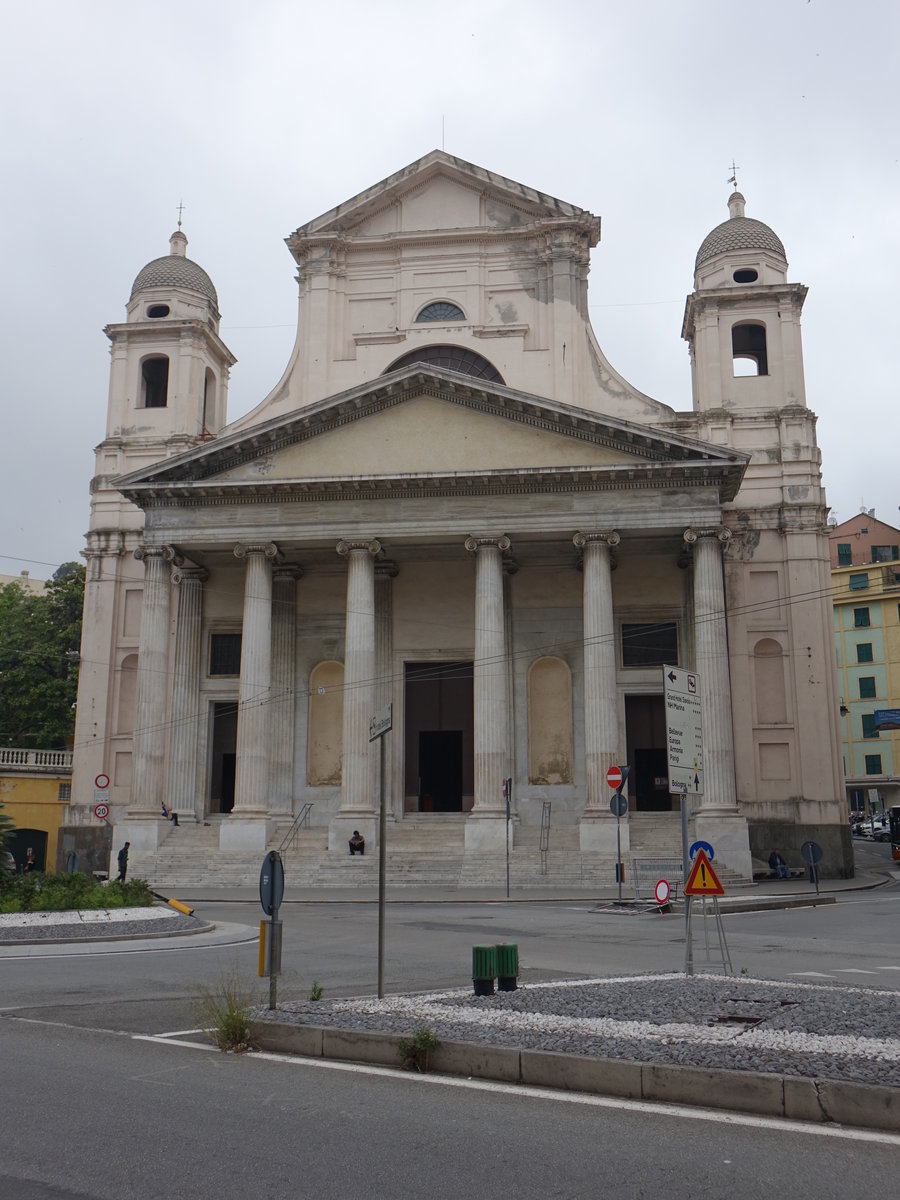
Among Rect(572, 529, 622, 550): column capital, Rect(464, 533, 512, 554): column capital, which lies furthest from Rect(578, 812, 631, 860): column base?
Rect(464, 533, 512, 554): column capital

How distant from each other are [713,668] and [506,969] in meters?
24.0

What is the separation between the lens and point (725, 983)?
36.4 feet

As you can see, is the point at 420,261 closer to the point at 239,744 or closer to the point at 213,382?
the point at 213,382

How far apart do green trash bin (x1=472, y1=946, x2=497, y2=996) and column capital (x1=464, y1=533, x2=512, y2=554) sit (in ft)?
80.1

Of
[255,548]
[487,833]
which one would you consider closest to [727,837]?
[487,833]

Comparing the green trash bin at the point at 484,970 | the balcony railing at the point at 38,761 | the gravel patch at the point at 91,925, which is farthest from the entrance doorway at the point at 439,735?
the green trash bin at the point at 484,970

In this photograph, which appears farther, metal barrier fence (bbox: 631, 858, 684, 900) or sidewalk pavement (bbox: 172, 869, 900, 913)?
metal barrier fence (bbox: 631, 858, 684, 900)

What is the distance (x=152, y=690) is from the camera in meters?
35.8

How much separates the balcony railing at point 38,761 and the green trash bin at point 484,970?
38.9 meters

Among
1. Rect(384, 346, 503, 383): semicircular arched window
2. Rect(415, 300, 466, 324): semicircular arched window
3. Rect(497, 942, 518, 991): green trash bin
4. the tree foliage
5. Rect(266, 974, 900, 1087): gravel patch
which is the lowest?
Rect(266, 974, 900, 1087): gravel patch

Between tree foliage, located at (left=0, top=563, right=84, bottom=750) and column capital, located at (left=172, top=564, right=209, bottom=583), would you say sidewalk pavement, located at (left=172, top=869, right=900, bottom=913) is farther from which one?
tree foliage, located at (left=0, top=563, right=84, bottom=750)

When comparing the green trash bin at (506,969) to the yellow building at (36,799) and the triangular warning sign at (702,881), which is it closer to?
the triangular warning sign at (702,881)

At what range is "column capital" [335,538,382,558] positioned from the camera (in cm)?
3522

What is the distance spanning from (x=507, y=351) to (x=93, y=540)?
1635 centimetres
